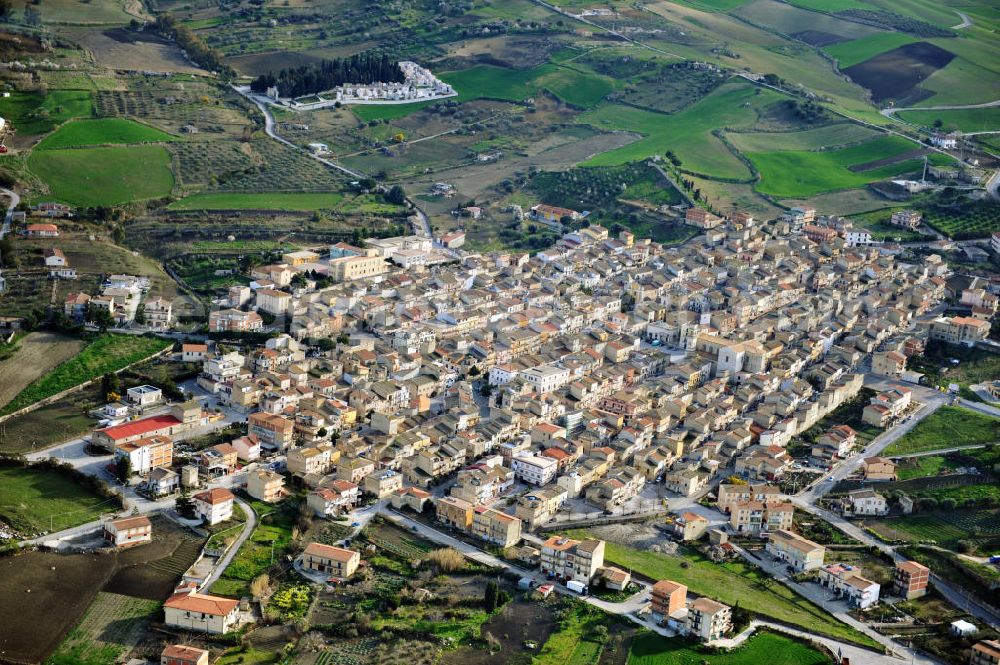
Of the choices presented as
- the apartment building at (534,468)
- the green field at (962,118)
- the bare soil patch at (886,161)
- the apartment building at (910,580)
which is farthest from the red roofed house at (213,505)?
the green field at (962,118)

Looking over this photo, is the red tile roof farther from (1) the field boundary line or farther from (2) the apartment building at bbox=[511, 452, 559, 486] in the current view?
(2) the apartment building at bbox=[511, 452, 559, 486]

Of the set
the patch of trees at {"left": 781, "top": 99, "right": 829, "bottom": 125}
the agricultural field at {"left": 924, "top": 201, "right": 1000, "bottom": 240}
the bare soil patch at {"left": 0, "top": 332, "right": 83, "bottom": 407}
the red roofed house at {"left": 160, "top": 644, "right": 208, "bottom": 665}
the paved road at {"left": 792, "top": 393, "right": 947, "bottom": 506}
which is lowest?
the bare soil patch at {"left": 0, "top": 332, "right": 83, "bottom": 407}

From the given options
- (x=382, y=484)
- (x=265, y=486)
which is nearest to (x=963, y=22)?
(x=382, y=484)

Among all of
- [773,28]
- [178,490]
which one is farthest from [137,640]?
Result: [773,28]

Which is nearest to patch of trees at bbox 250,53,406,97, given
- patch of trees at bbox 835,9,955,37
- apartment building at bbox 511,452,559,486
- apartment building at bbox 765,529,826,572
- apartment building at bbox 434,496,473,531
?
patch of trees at bbox 835,9,955,37

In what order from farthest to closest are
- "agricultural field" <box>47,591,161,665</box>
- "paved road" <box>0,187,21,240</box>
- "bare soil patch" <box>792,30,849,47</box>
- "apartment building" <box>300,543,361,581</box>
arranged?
"bare soil patch" <box>792,30,849,47</box>, "paved road" <box>0,187,21,240</box>, "apartment building" <box>300,543,361,581</box>, "agricultural field" <box>47,591,161,665</box>

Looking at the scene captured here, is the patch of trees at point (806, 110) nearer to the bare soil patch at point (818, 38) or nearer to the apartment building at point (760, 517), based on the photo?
the bare soil patch at point (818, 38)

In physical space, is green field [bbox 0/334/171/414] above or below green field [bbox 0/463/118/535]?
below

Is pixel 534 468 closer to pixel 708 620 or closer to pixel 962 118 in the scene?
pixel 708 620

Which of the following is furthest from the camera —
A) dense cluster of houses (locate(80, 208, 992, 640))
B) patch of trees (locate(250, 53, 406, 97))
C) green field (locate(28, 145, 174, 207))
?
patch of trees (locate(250, 53, 406, 97))
